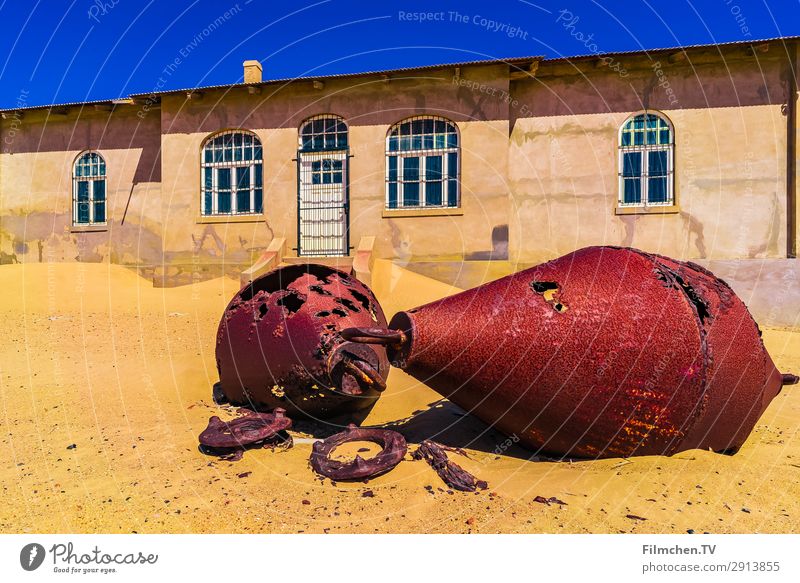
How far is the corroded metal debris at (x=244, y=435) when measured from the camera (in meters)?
3.62

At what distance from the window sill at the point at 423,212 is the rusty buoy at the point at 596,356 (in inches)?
341

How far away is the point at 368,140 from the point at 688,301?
10573mm

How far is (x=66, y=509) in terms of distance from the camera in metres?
2.82

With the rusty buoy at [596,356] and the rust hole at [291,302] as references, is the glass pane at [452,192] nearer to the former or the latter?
the rust hole at [291,302]

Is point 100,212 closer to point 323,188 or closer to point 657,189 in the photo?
point 323,188

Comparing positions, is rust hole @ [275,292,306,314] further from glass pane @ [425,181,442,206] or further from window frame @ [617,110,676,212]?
window frame @ [617,110,676,212]

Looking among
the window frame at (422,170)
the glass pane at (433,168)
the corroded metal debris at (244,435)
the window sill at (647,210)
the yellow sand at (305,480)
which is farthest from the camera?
the glass pane at (433,168)

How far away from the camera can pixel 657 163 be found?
11.7 meters

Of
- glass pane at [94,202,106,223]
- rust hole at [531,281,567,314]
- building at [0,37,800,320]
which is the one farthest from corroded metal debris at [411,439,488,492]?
glass pane at [94,202,106,223]

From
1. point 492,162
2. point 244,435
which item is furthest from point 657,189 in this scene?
point 244,435

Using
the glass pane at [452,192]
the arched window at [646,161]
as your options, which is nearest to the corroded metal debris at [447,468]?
the glass pane at [452,192]

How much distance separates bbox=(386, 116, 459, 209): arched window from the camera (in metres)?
12.1

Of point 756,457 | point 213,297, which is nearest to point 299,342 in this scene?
point 756,457

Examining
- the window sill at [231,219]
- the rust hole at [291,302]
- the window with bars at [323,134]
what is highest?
the window with bars at [323,134]
